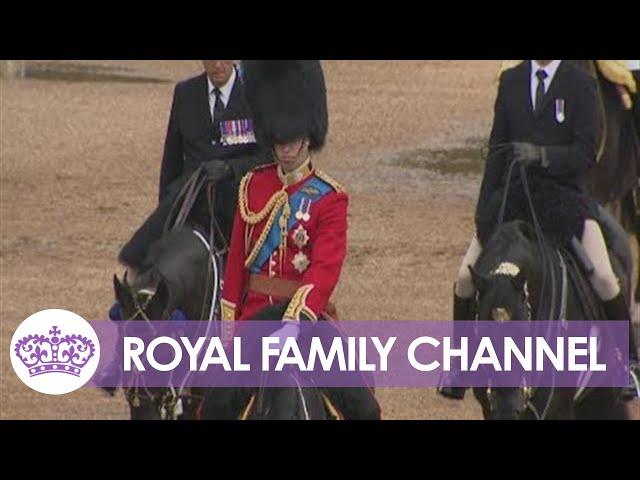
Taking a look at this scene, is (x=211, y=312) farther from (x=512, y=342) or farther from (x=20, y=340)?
(x=20, y=340)

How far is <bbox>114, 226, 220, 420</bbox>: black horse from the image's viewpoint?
26.6 ft

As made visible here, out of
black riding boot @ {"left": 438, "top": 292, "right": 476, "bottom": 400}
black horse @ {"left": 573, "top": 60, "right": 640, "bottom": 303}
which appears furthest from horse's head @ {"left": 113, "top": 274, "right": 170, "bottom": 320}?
black horse @ {"left": 573, "top": 60, "right": 640, "bottom": 303}

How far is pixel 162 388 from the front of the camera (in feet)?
26.7

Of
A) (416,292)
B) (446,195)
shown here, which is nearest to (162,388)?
(416,292)

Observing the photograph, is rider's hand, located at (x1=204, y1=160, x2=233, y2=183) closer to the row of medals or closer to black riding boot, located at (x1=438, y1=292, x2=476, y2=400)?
black riding boot, located at (x1=438, y1=292, x2=476, y2=400)

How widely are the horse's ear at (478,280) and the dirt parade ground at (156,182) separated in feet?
7.88

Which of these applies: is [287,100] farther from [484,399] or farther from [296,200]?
[484,399]

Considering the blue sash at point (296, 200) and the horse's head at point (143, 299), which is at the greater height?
the blue sash at point (296, 200)

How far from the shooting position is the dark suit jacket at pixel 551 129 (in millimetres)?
8797

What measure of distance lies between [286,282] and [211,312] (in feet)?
4.27

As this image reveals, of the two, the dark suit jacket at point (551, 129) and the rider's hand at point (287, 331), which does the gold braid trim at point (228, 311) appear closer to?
the rider's hand at point (287, 331)

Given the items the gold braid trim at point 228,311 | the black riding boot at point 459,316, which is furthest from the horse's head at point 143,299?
the black riding boot at point 459,316

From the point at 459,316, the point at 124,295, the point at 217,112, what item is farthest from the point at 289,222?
the point at 459,316

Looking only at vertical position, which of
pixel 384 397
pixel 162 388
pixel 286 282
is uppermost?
pixel 286 282
